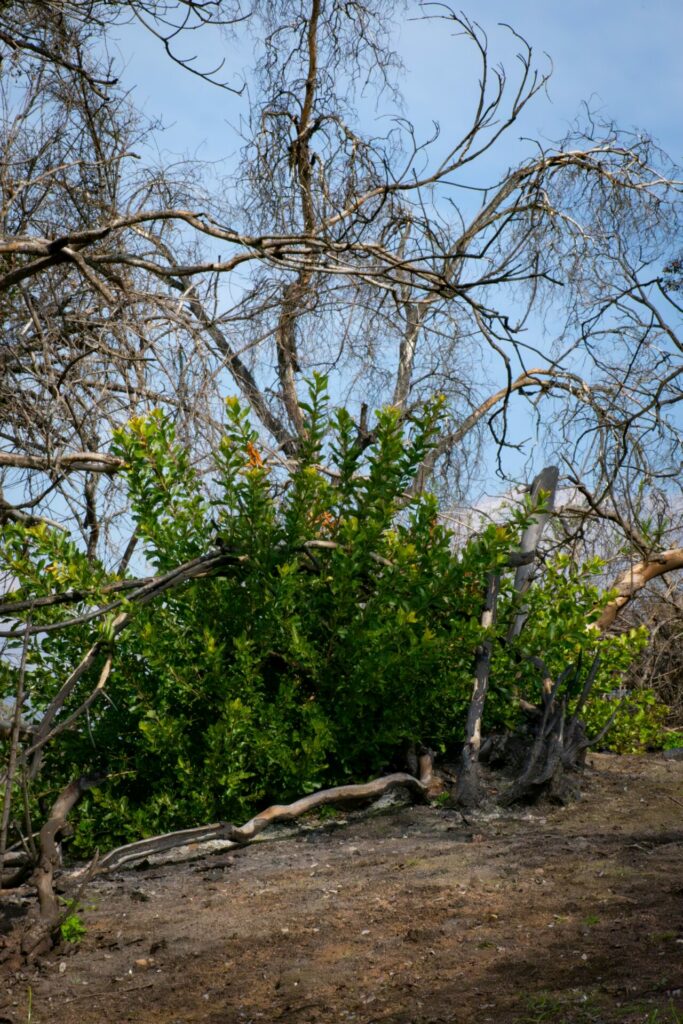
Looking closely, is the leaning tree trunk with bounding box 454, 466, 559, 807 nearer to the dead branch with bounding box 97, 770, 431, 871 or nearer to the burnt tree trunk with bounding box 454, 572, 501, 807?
the burnt tree trunk with bounding box 454, 572, 501, 807

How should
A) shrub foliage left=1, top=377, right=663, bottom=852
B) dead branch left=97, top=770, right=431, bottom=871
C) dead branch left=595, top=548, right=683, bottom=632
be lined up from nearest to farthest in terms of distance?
dead branch left=97, top=770, right=431, bottom=871 < shrub foliage left=1, top=377, right=663, bottom=852 < dead branch left=595, top=548, right=683, bottom=632

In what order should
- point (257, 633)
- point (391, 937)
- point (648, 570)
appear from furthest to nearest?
point (648, 570), point (257, 633), point (391, 937)

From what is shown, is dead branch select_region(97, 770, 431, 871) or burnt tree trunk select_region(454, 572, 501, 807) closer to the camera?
dead branch select_region(97, 770, 431, 871)

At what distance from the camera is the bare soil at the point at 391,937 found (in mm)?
2992

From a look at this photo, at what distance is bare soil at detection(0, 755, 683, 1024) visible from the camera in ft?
9.82

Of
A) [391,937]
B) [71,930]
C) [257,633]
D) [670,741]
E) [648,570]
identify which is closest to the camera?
[391,937]

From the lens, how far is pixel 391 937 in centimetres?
356

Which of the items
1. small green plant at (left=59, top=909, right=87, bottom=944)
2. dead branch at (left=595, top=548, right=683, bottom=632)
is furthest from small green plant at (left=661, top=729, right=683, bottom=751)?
small green plant at (left=59, top=909, right=87, bottom=944)

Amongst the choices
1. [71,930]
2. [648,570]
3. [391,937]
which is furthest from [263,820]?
[648,570]

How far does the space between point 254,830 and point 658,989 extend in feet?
8.84

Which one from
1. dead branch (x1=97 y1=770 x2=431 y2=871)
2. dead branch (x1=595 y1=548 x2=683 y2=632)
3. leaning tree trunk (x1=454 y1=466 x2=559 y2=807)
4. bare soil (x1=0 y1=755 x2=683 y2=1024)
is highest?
dead branch (x1=595 y1=548 x2=683 y2=632)

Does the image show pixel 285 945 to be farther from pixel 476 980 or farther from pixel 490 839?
pixel 490 839

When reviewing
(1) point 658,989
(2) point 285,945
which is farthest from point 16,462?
(1) point 658,989

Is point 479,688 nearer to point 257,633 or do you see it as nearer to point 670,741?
point 257,633
